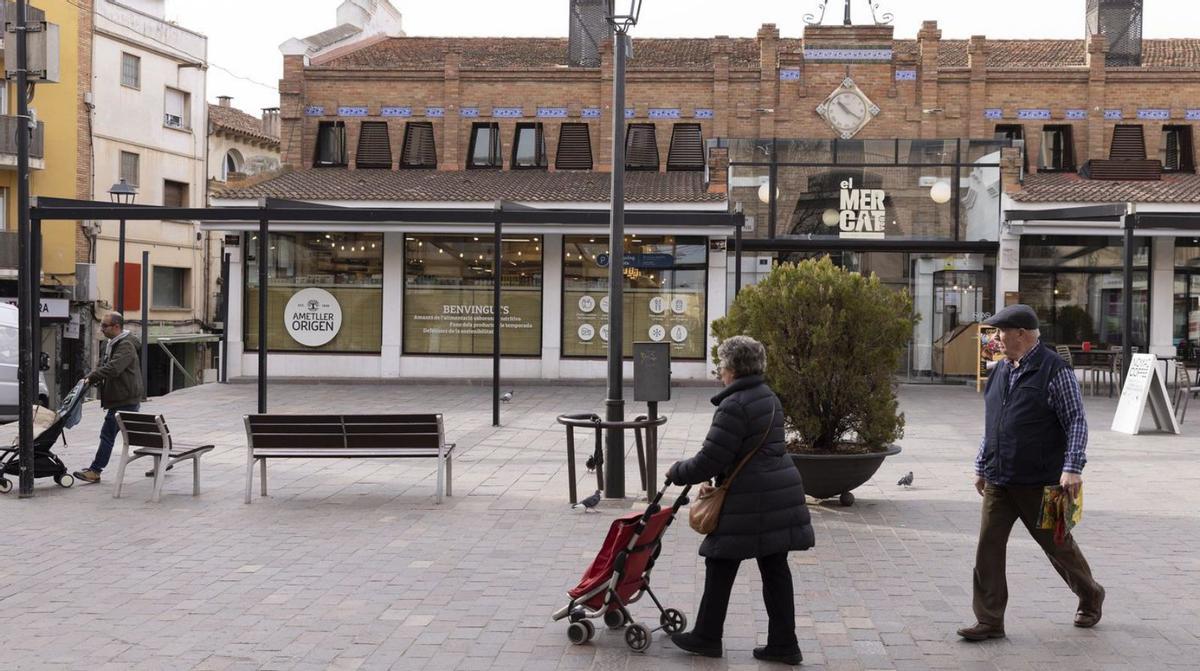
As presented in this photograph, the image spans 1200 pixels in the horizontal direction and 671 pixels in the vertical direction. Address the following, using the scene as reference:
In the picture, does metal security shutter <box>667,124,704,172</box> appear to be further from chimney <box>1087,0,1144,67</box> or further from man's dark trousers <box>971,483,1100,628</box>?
man's dark trousers <box>971,483,1100,628</box>

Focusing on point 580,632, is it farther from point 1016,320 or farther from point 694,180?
point 694,180

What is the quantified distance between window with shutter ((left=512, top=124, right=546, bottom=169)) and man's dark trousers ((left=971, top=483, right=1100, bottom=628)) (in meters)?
23.4

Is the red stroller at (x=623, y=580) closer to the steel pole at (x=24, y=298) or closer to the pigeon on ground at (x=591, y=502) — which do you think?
the pigeon on ground at (x=591, y=502)

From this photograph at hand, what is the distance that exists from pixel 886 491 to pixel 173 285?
105 feet

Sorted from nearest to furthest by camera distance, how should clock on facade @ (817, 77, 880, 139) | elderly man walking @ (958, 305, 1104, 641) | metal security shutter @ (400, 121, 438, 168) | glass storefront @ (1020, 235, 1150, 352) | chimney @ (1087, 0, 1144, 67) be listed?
elderly man walking @ (958, 305, 1104, 641)
glass storefront @ (1020, 235, 1150, 352)
clock on facade @ (817, 77, 880, 139)
metal security shutter @ (400, 121, 438, 168)
chimney @ (1087, 0, 1144, 67)

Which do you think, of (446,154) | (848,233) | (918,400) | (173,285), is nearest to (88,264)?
(173,285)

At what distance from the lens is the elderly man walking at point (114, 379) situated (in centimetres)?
1111

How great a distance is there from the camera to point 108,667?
17.7 ft

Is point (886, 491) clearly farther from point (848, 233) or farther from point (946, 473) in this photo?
point (848, 233)

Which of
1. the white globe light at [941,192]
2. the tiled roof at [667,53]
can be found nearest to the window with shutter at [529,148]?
the tiled roof at [667,53]

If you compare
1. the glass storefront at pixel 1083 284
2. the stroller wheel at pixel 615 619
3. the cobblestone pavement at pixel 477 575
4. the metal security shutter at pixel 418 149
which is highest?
the metal security shutter at pixel 418 149

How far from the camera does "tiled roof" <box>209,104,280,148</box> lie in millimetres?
40938

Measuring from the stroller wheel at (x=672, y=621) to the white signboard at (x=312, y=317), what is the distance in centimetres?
1927

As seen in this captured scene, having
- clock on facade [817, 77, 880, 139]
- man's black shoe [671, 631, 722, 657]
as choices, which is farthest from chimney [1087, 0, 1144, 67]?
man's black shoe [671, 631, 722, 657]
